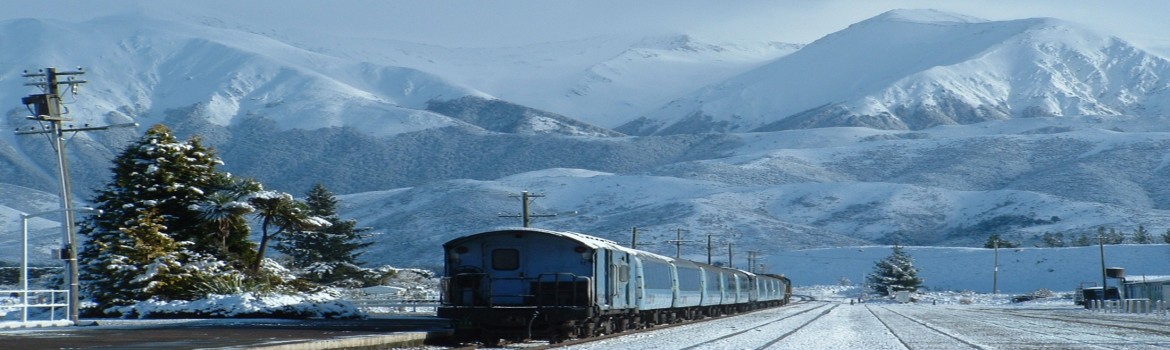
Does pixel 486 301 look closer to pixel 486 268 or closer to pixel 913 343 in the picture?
pixel 486 268

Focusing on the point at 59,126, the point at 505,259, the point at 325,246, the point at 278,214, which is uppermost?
the point at 59,126

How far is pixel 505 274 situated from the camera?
31312 mm

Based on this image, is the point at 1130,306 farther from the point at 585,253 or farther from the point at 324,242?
the point at 585,253

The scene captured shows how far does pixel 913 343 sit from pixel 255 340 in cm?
1334

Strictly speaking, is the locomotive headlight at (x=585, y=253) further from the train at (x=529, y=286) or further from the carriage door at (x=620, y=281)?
the carriage door at (x=620, y=281)

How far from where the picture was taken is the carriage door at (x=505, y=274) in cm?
3105

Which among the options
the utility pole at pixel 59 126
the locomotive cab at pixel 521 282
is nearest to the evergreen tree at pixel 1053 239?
the locomotive cab at pixel 521 282

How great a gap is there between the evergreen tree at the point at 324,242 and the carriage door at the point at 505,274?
4186cm

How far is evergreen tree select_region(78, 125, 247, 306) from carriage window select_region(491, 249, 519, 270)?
48.3 ft

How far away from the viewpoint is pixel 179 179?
45375 millimetres

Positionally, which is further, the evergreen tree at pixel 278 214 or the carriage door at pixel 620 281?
the evergreen tree at pixel 278 214

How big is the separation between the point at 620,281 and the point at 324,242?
42407 mm

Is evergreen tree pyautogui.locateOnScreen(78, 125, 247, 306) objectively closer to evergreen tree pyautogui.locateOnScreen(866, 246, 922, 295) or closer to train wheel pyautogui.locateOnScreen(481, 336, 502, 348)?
train wheel pyautogui.locateOnScreen(481, 336, 502, 348)

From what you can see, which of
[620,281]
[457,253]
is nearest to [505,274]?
[457,253]
